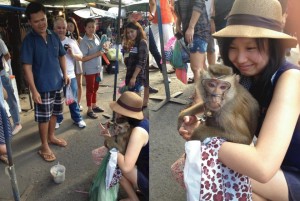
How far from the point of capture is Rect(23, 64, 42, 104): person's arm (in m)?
2.03

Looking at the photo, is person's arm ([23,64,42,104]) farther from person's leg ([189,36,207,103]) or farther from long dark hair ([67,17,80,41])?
person's leg ([189,36,207,103])

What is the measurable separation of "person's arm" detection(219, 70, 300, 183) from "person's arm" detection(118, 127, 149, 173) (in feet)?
1.92

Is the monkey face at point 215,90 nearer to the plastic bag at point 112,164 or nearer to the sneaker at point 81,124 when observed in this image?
the plastic bag at point 112,164

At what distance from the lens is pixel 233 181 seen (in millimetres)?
1019

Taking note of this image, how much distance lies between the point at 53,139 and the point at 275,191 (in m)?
1.71

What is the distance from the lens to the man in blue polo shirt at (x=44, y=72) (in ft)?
6.53

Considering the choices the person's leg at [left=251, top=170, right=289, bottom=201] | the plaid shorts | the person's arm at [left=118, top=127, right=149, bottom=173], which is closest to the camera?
the person's leg at [left=251, top=170, right=289, bottom=201]

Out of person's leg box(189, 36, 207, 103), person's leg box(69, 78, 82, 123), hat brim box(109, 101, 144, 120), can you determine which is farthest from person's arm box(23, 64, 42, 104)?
person's leg box(189, 36, 207, 103)

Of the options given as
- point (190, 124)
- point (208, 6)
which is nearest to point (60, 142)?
point (190, 124)

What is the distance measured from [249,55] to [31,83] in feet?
5.33

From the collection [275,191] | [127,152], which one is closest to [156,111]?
[127,152]

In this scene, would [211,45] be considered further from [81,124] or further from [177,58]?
[81,124]

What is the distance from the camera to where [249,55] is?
1.04 metres

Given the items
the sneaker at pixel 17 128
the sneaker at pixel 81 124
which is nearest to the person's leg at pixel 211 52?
the sneaker at pixel 81 124
